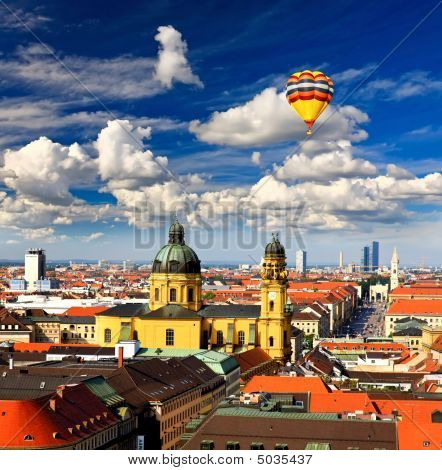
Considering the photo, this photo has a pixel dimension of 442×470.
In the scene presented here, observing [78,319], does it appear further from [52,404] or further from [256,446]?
[256,446]

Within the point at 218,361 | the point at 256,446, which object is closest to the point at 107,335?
the point at 218,361

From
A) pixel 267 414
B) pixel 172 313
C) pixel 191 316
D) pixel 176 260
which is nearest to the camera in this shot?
pixel 267 414

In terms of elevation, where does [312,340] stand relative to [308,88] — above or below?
below

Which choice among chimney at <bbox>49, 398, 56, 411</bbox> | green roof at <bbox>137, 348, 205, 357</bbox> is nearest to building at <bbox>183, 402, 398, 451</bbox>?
chimney at <bbox>49, 398, 56, 411</bbox>

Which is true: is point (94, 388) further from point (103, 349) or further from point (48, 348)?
point (48, 348)

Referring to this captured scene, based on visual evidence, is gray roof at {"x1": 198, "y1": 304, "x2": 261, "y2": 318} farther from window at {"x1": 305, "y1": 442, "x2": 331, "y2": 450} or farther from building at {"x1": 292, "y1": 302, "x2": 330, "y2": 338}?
building at {"x1": 292, "y1": 302, "x2": 330, "y2": 338}
